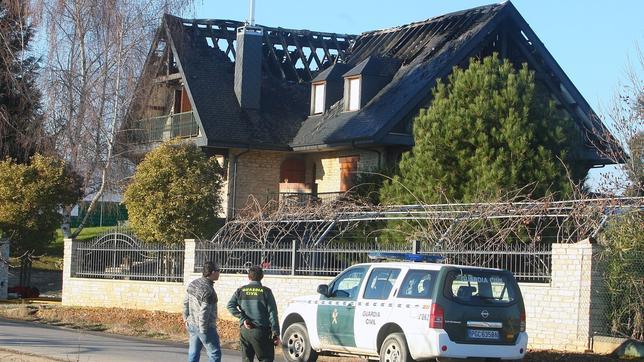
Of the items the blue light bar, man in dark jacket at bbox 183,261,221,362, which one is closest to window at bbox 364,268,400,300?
the blue light bar

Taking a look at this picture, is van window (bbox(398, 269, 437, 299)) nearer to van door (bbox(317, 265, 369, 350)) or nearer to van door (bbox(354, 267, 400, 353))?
van door (bbox(354, 267, 400, 353))

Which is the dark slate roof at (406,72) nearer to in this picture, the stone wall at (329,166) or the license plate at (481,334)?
the stone wall at (329,166)

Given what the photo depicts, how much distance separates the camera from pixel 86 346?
19844 mm

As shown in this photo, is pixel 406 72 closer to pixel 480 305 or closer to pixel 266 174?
pixel 266 174

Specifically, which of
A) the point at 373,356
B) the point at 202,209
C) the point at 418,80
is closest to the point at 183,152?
the point at 202,209

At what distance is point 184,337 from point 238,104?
56.4 feet

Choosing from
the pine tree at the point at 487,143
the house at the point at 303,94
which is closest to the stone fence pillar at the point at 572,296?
the pine tree at the point at 487,143

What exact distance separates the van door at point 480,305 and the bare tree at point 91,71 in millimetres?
22839

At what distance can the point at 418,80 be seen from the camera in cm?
3628

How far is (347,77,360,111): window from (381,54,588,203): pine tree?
7.88 m

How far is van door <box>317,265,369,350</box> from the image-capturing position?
1711cm

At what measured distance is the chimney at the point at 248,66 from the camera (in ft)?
132

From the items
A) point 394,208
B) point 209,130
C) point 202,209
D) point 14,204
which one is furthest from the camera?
point 209,130

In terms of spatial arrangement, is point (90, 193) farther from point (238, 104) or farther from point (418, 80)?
point (418, 80)
